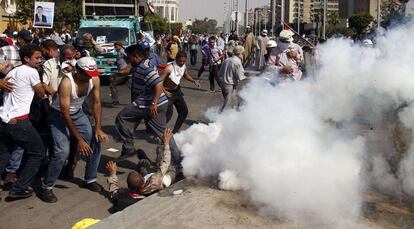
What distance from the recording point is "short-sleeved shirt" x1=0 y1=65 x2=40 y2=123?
5414mm

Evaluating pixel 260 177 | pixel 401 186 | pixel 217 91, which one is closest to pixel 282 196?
pixel 260 177

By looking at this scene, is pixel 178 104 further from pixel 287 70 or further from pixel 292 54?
pixel 292 54

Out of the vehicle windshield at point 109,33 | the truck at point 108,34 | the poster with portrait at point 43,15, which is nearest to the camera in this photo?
the truck at point 108,34

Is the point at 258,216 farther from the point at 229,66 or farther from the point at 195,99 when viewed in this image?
the point at 195,99

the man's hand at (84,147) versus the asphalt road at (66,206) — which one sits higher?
the man's hand at (84,147)

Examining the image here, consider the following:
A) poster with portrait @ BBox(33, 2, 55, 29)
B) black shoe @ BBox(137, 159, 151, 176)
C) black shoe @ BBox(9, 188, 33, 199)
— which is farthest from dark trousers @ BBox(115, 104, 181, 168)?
poster with portrait @ BBox(33, 2, 55, 29)

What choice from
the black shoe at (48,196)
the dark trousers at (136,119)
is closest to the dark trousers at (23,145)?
the black shoe at (48,196)

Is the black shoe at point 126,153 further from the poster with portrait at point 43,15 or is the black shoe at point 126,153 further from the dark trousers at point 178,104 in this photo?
the poster with portrait at point 43,15

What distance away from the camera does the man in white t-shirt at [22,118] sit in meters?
5.43

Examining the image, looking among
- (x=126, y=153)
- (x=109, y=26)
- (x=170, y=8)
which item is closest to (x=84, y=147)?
(x=126, y=153)

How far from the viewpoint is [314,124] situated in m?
5.39

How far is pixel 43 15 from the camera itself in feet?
56.8

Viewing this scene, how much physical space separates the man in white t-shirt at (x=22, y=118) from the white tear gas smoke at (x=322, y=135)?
1.93 m

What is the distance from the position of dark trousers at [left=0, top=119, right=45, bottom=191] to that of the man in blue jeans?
18 cm
